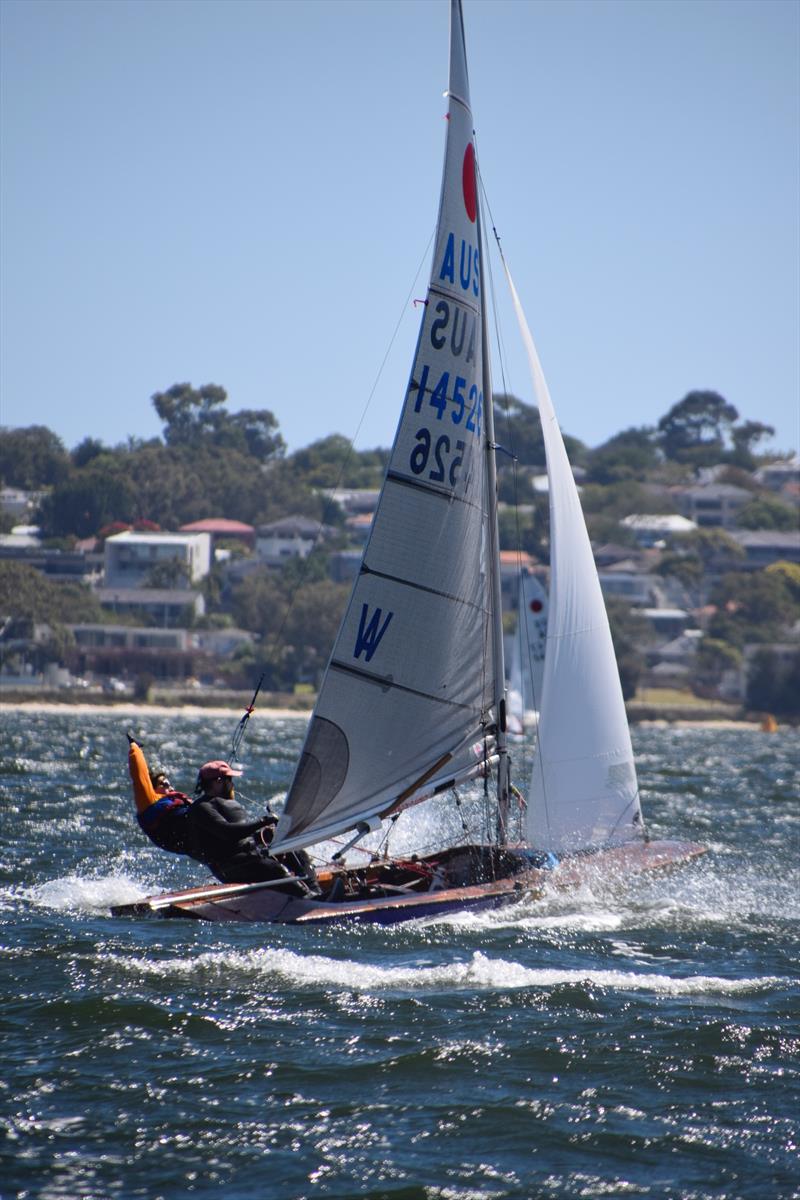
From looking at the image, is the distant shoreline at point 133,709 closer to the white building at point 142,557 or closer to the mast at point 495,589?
the white building at point 142,557

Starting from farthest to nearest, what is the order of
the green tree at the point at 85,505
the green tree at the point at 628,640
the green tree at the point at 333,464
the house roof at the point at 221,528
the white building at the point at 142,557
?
the green tree at the point at 333,464 < the house roof at the point at 221,528 < the green tree at the point at 85,505 < the white building at the point at 142,557 < the green tree at the point at 628,640

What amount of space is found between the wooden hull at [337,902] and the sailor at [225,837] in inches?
6.4

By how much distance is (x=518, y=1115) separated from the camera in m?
8.78

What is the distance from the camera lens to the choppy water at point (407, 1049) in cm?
801

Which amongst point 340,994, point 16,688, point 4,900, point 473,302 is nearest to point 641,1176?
point 340,994

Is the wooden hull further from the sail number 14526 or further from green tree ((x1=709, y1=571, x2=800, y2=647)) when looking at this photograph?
green tree ((x1=709, y1=571, x2=800, y2=647))

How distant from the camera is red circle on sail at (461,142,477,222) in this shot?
15109 millimetres

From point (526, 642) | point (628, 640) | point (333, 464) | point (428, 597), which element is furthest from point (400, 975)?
point (333, 464)

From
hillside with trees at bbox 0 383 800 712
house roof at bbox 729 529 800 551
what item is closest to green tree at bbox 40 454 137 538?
hillside with trees at bbox 0 383 800 712

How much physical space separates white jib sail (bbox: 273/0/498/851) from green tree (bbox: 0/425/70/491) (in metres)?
126

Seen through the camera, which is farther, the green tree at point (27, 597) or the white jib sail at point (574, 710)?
the green tree at point (27, 597)

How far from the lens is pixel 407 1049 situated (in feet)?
32.5

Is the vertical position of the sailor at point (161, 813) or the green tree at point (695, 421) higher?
the green tree at point (695, 421)

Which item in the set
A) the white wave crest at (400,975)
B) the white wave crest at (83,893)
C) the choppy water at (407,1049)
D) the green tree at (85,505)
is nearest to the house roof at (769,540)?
the green tree at (85,505)
